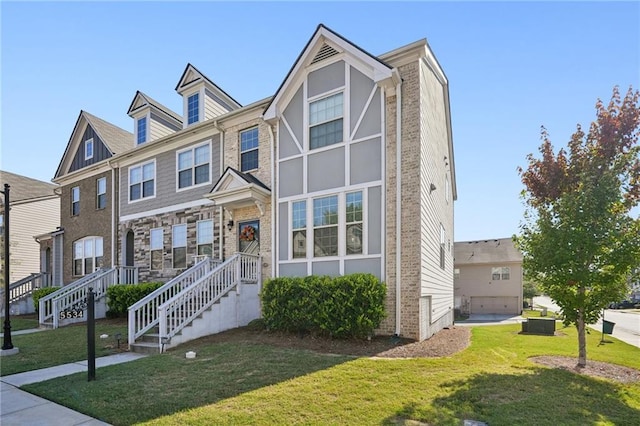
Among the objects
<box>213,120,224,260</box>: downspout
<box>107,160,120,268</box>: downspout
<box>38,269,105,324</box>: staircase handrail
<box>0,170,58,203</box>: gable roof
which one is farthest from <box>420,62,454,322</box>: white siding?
<box>0,170,58,203</box>: gable roof

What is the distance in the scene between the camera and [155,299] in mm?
10758

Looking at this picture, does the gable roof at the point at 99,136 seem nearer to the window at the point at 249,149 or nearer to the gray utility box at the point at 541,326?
the window at the point at 249,149

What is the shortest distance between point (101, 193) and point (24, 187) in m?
15.5

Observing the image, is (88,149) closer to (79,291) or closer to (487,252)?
(79,291)

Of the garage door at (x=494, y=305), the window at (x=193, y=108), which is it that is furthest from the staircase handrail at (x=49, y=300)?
the garage door at (x=494, y=305)

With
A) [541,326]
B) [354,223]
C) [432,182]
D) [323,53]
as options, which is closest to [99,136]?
[323,53]

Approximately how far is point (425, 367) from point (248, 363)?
3448 millimetres

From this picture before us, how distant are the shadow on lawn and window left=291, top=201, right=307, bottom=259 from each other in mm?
6352

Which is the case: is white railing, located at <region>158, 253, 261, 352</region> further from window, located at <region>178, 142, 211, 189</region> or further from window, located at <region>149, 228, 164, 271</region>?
window, located at <region>149, 228, 164, 271</region>

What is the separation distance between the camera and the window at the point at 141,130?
18375 millimetres

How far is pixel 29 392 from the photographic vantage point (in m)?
6.20

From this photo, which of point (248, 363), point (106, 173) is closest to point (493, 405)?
point (248, 363)

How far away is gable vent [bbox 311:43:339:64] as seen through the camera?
37.8 ft

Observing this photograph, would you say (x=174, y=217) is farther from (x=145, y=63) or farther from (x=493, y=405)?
(x=493, y=405)
